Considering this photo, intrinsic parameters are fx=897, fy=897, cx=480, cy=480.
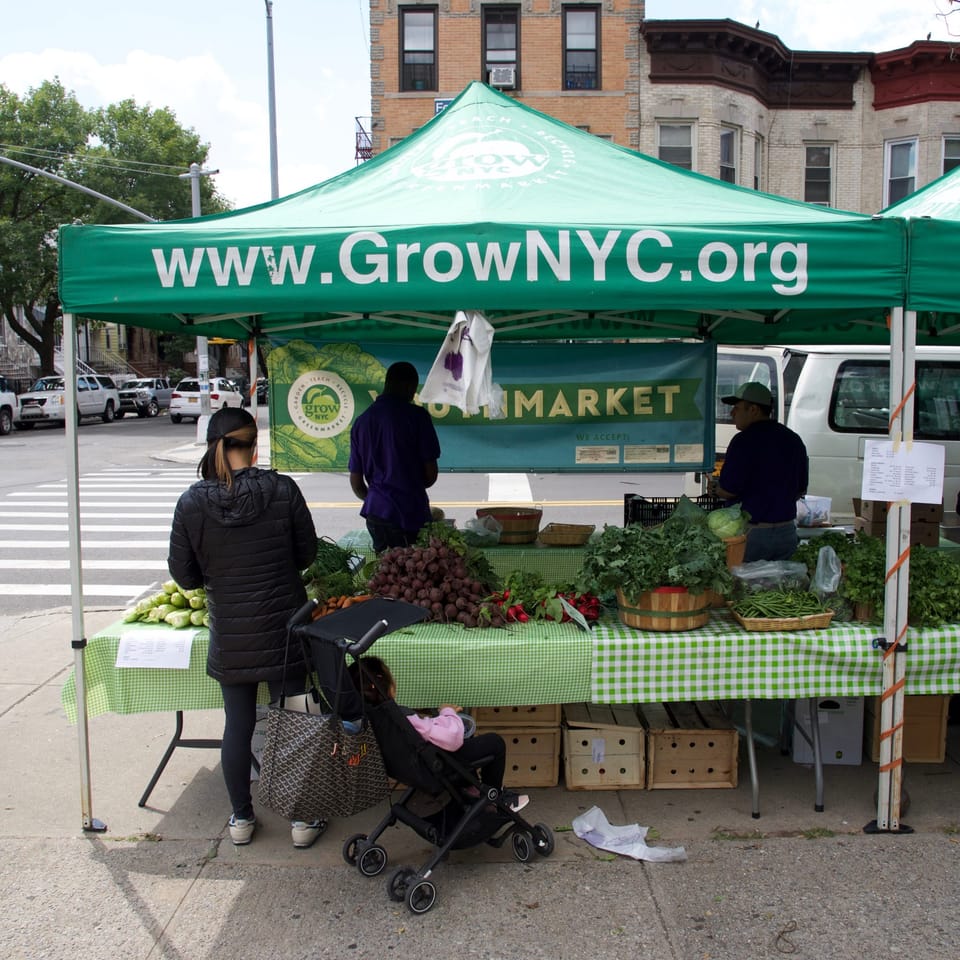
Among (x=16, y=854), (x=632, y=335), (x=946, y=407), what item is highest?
(x=632, y=335)

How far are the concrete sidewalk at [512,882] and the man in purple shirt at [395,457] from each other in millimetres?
1802

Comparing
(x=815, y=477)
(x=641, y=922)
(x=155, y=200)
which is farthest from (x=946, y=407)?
(x=155, y=200)

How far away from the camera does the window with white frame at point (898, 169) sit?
24.2m

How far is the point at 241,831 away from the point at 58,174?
122 ft

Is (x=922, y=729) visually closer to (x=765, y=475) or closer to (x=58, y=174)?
(x=765, y=475)

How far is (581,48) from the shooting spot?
2428 centimetres

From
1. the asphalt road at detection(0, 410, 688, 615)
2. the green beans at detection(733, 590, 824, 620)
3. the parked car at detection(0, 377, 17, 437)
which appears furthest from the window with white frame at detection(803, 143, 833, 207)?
the parked car at detection(0, 377, 17, 437)

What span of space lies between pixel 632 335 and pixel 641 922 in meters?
4.79

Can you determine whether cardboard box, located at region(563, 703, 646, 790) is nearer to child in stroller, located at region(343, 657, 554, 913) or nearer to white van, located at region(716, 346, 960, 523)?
child in stroller, located at region(343, 657, 554, 913)

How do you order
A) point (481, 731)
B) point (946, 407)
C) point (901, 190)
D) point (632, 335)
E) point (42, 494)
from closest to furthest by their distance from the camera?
1. point (481, 731)
2. point (632, 335)
3. point (946, 407)
4. point (42, 494)
5. point (901, 190)

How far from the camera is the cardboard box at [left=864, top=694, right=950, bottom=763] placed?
15.8ft

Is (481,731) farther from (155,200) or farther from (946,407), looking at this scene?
(155,200)

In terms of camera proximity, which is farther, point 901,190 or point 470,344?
point 901,190

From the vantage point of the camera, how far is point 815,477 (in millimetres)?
8859
